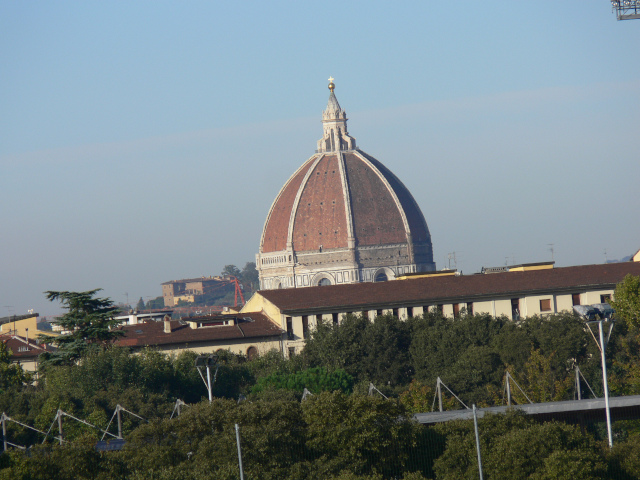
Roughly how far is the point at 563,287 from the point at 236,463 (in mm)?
44048

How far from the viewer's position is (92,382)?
163 feet

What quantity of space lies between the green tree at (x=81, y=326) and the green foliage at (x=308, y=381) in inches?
422

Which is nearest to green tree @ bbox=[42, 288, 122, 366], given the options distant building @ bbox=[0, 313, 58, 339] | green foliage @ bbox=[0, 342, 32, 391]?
green foliage @ bbox=[0, 342, 32, 391]

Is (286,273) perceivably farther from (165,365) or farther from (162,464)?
(162,464)

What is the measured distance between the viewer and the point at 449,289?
2689 inches

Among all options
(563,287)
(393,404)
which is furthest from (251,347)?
(393,404)

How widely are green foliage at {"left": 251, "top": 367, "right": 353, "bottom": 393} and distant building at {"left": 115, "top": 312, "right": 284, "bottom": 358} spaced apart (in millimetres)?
10981

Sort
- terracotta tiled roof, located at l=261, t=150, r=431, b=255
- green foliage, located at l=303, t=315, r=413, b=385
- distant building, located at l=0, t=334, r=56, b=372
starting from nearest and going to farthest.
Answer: green foliage, located at l=303, t=315, r=413, b=385
distant building, located at l=0, t=334, r=56, b=372
terracotta tiled roof, located at l=261, t=150, r=431, b=255

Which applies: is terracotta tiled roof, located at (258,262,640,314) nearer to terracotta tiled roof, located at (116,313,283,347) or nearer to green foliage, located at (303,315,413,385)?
terracotta tiled roof, located at (116,313,283,347)

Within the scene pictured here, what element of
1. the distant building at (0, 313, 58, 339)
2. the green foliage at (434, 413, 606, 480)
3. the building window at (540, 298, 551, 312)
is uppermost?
the distant building at (0, 313, 58, 339)

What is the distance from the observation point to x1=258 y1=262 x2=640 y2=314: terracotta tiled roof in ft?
219

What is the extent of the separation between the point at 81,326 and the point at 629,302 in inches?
1058

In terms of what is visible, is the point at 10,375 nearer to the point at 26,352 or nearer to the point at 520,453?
the point at 26,352

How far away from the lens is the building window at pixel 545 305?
6731 cm
